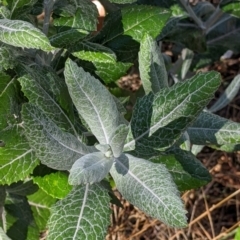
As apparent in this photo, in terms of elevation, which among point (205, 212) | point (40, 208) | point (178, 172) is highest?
point (178, 172)

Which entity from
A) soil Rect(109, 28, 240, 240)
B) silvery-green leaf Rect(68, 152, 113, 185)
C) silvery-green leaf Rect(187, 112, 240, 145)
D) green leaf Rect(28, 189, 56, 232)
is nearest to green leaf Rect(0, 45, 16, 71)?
silvery-green leaf Rect(68, 152, 113, 185)

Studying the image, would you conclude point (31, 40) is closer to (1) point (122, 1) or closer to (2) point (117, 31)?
(1) point (122, 1)

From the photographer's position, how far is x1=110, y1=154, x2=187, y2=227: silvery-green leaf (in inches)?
41.8

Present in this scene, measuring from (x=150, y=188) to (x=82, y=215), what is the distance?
0.50 ft

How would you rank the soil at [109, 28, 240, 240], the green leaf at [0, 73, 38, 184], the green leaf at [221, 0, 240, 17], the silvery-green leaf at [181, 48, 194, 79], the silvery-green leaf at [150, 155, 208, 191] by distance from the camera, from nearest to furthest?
the green leaf at [0, 73, 38, 184] → the silvery-green leaf at [150, 155, 208, 191] → the green leaf at [221, 0, 240, 17] → the silvery-green leaf at [181, 48, 194, 79] → the soil at [109, 28, 240, 240]

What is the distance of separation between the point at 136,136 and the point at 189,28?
86 cm

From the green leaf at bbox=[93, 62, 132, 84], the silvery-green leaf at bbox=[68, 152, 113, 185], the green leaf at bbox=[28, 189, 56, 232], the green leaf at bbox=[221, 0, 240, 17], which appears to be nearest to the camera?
the silvery-green leaf at bbox=[68, 152, 113, 185]

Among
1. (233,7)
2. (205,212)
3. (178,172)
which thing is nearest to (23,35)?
(178,172)

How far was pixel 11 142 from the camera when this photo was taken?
1.25 metres

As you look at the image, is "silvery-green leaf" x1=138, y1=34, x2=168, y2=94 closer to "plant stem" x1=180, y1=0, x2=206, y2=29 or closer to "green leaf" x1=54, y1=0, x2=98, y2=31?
"green leaf" x1=54, y1=0, x2=98, y2=31

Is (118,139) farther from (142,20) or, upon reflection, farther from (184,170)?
(142,20)

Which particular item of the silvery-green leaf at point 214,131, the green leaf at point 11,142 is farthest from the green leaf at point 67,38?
the silvery-green leaf at point 214,131

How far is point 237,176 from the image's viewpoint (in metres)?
2.46

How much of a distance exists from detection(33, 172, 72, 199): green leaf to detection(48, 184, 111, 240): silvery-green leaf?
0.24ft
